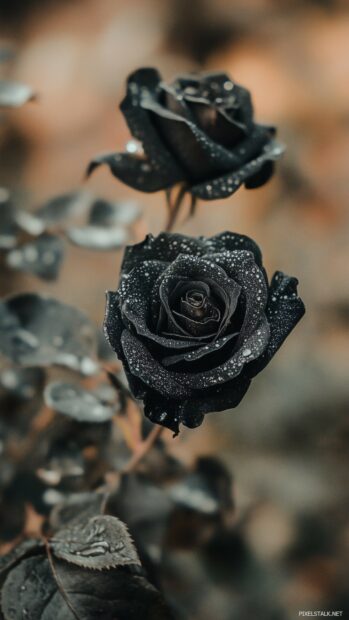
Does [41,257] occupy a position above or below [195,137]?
below

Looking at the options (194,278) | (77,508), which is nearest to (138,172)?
(194,278)

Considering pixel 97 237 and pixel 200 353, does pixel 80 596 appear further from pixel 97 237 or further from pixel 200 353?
pixel 97 237

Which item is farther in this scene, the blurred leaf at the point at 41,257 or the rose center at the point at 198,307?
the blurred leaf at the point at 41,257

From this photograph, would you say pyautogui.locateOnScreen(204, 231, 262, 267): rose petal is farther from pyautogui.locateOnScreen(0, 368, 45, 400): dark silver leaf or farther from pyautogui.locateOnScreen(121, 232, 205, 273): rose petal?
pyautogui.locateOnScreen(0, 368, 45, 400): dark silver leaf

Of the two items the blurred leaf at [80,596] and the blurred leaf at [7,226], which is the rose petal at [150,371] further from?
the blurred leaf at [7,226]

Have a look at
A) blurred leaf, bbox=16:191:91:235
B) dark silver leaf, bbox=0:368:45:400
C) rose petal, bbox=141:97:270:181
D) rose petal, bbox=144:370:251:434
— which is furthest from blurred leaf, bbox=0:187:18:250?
rose petal, bbox=144:370:251:434

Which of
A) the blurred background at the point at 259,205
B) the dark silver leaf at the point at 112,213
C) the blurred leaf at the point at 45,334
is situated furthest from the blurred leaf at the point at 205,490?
the dark silver leaf at the point at 112,213
